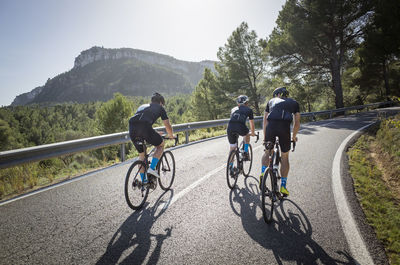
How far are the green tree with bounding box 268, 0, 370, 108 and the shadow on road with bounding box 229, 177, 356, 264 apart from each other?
20234mm

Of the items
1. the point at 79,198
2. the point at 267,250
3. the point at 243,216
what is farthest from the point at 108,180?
the point at 267,250

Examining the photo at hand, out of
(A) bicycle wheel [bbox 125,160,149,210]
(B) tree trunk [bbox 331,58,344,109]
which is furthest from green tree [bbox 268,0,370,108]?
(A) bicycle wheel [bbox 125,160,149,210]

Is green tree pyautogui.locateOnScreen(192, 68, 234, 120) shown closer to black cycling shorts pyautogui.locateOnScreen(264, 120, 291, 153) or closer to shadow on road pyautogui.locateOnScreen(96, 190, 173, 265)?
black cycling shorts pyautogui.locateOnScreen(264, 120, 291, 153)

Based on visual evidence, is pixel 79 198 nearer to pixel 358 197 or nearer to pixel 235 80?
pixel 358 197

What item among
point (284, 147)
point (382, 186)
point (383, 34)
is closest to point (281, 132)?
point (284, 147)

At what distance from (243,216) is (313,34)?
21435 mm

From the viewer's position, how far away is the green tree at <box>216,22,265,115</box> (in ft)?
80.1

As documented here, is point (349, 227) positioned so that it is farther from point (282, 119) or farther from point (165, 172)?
point (165, 172)

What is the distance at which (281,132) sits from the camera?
3430 mm

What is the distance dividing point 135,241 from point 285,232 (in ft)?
6.84

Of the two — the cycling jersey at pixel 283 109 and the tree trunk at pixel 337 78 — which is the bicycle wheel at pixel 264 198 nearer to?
the cycling jersey at pixel 283 109

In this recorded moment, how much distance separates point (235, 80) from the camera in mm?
26125

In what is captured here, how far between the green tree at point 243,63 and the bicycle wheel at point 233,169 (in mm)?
22031

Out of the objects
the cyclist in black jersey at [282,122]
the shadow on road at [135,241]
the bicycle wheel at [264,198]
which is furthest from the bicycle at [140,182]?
the cyclist in black jersey at [282,122]
